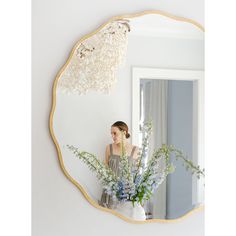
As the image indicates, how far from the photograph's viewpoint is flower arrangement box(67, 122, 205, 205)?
1.41m

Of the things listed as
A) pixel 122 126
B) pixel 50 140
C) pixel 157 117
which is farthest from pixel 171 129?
pixel 50 140

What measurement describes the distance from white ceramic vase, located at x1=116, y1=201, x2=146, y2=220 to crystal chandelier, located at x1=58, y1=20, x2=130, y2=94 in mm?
458

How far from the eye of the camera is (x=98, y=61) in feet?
4.66

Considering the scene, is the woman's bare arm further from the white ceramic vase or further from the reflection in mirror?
the white ceramic vase

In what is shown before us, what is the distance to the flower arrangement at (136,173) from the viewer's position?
141 centimetres

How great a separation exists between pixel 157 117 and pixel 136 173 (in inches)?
9.5

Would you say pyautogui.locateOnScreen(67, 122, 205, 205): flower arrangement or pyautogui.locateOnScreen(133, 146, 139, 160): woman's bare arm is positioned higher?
pyautogui.locateOnScreen(133, 146, 139, 160): woman's bare arm

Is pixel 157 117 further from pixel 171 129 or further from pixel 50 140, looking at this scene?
pixel 50 140

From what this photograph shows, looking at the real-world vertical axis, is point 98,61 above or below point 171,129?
above

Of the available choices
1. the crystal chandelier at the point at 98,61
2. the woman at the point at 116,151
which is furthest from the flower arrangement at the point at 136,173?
the crystal chandelier at the point at 98,61

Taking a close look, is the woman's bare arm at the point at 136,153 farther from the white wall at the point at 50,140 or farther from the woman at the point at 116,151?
the white wall at the point at 50,140

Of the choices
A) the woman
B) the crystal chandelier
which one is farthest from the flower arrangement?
the crystal chandelier
